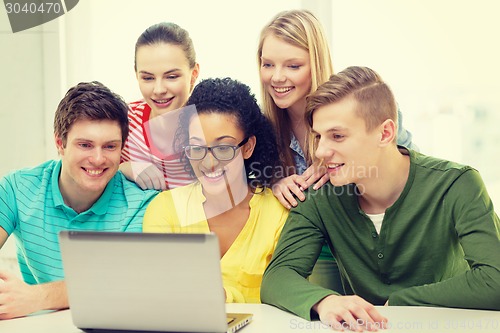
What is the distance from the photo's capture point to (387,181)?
1.79 m

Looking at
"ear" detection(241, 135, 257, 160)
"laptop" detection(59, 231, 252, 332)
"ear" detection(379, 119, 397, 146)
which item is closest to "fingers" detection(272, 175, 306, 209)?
"ear" detection(241, 135, 257, 160)

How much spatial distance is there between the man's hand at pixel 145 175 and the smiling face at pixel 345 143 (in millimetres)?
559

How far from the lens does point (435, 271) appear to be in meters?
1.78

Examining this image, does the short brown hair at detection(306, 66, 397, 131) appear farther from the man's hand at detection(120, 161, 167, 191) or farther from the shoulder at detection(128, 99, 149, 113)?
the shoulder at detection(128, 99, 149, 113)

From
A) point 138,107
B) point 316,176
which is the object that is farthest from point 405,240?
point 138,107

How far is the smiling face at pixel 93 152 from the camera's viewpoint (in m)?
1.93

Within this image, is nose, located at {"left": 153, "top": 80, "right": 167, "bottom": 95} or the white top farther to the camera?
nose, located at {"left": 153, "top": 80, "right": 167, "bottom": 95}

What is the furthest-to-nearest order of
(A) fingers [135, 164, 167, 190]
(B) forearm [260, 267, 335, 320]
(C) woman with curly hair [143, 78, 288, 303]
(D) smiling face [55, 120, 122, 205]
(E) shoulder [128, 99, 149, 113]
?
(E) shoulder [128, 99, 149, 113], (A) fingers [135, 164, 167, 190], (D) smiling face [55, 120, 122, 205], (C) woman with curly hair [143, 78, 288, 303], (B) forearm [260, 267, 335, 320]

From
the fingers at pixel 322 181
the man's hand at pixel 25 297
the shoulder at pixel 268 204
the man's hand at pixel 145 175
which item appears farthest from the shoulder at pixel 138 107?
the man's hand at pixel 25 297

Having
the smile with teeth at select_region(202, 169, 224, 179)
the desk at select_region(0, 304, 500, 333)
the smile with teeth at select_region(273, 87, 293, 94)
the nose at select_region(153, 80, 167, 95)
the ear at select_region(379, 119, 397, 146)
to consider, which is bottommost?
the desk at select_region(0, 304, 500, 333)

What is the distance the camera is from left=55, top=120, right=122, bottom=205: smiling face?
1933 mm

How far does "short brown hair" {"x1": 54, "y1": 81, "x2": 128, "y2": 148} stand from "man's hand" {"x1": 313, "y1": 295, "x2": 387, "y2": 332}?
87cm

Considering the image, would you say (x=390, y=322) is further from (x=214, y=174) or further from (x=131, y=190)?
(x=131, y=190)

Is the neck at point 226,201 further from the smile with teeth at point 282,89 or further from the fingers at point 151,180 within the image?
the smile with teeth at point 282,89
